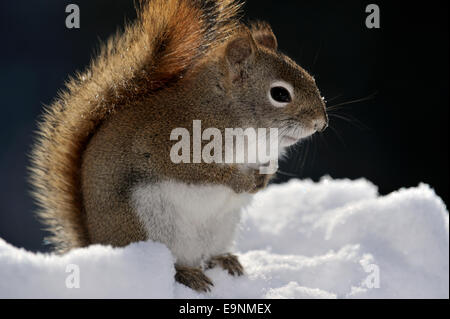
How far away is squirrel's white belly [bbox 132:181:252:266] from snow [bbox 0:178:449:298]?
0.21ft

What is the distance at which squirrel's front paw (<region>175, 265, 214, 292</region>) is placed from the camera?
1405mm

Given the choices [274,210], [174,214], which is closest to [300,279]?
[174,214]

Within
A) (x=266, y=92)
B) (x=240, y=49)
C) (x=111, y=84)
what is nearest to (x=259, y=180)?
(x=266, y=92)

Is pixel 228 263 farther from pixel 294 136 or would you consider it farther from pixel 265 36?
pixel 265 36

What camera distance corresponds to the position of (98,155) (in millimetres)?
1421

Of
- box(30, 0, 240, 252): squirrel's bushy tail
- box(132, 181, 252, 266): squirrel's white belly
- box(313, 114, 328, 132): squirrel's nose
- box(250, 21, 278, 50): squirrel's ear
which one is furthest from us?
box(250, 21, 278, 50): squirrel's ear

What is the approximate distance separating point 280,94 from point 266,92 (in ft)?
0.15

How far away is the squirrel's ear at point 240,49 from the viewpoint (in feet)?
5.02

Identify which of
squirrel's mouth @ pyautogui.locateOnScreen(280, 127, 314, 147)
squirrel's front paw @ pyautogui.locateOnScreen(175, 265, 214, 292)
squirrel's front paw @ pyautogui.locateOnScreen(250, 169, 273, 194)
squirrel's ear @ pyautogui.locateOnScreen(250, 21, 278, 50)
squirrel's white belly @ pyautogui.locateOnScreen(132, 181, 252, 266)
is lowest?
squirrel's front paw @ pyautogui.locateOnScreen(175, 265, 214, 292)

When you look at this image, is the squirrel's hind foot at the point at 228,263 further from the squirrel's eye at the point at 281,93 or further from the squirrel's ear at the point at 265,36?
the squirrel's ear at the point at 265,36

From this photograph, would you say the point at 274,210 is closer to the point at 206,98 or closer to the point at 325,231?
the point at 325,231

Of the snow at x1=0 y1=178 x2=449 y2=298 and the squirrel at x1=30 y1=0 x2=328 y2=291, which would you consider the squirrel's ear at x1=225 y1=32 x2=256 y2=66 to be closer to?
the squirrel at x1=30 y1=0 x2=328 y2=291

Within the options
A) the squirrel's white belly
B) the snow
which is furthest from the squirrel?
the snow

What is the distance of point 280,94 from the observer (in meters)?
1.55
